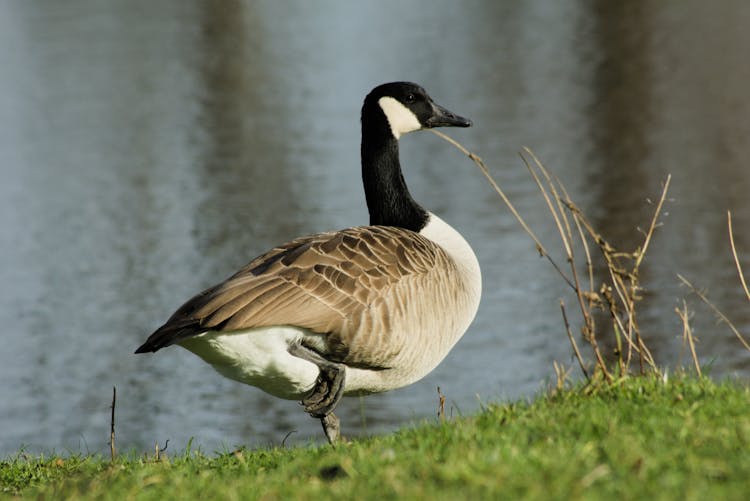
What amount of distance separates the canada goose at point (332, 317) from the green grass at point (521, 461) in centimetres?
47

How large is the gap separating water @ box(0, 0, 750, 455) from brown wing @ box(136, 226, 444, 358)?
68 cm

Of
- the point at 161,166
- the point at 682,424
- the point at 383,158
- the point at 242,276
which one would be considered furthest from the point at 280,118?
the point at 682,424

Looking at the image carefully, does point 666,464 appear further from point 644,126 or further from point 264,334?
point 644,126

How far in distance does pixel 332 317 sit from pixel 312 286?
0.65 ft

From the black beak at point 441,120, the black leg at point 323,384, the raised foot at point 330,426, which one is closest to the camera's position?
the black leg at point 323,384

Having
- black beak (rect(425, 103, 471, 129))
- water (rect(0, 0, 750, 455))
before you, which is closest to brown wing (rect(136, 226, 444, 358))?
water (rect(0, 0, 750, 455))

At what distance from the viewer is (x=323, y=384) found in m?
6.14

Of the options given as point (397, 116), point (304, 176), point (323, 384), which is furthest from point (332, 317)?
point (304, 176)

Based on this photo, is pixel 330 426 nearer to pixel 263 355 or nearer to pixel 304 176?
pixel 263 355

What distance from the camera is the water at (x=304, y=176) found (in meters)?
15.0

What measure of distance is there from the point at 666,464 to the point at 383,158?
13.6 feet

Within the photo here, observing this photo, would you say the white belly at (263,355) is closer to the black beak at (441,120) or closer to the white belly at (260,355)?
the white belly at (260,355)

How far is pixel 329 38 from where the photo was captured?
125ft

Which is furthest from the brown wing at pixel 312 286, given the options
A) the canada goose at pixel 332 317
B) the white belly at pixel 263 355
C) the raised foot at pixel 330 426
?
the raised foot at pixel 330 426
